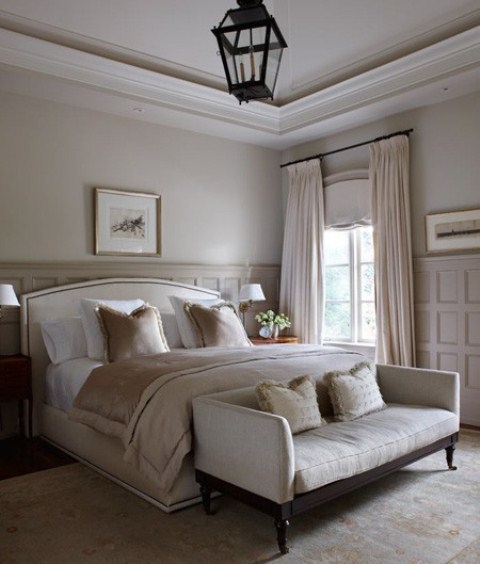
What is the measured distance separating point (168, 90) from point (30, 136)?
4.36ft

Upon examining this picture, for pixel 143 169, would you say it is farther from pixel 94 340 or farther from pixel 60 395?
pixel 60 395

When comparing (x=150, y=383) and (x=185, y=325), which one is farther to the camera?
(x=185, y=325)

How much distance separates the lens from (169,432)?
300 cm

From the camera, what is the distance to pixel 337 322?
618 centimetres

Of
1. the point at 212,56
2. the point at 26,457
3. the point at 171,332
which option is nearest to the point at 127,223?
the point at 171,332

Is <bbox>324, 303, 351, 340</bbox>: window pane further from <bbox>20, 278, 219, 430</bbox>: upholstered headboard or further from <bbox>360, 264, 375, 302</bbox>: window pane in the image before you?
<bbox>20, 278, 219, 430</bbox>: upholstered headboard

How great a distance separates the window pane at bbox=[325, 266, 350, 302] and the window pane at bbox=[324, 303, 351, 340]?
0.31 ft

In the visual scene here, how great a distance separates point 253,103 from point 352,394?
3.55 m

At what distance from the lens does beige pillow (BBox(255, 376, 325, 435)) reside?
295 centimetres

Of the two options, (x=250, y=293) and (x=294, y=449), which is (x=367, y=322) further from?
(x=294, y=449)

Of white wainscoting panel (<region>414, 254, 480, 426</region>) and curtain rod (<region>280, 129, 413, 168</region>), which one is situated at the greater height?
curtain rod (<region>280, 129, 413, 168</region>)

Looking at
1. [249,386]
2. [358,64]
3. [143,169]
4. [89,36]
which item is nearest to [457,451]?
[249,386]

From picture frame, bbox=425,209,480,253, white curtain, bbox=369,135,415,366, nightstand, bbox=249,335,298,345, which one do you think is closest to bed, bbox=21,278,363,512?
nightstand, bbox=249,335,298,345

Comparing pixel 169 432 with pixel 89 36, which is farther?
pixel 89 36
